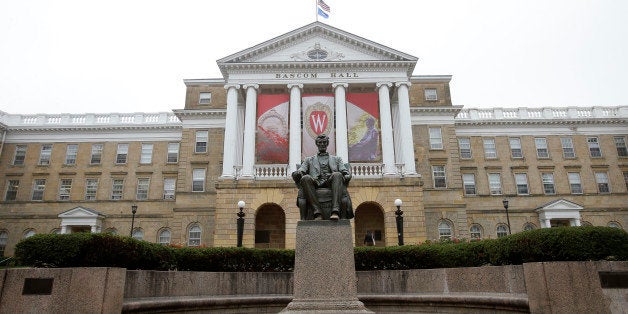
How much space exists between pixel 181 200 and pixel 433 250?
29.4 m

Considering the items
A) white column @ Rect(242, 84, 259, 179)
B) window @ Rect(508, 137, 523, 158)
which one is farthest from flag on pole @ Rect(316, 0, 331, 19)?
window @ Rect(508, 137, 523, 158)

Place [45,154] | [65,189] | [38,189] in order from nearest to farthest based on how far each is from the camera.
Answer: [65,189], [38,189], [45,154]

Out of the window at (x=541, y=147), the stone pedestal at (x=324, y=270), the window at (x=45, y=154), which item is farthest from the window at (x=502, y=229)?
the window at (x=45, y=154)

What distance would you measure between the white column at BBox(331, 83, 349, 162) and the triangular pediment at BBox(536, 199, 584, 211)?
2120cm

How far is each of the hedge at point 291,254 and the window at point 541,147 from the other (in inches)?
1387

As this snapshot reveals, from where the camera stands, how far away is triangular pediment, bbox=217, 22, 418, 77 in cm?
3294

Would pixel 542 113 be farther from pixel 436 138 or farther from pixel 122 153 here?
pixel 122 153

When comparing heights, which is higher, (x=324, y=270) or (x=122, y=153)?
(x=122, y=153)

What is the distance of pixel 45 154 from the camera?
43281 mm

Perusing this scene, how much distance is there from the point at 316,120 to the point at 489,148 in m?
20.4

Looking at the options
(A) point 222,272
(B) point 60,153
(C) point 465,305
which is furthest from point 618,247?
(B) point 60,153

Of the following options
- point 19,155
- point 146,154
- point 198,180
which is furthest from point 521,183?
point 19,155

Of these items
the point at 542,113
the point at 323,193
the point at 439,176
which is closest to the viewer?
the point at 323,193

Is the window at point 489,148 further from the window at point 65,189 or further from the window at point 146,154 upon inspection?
the window at point 65,189
